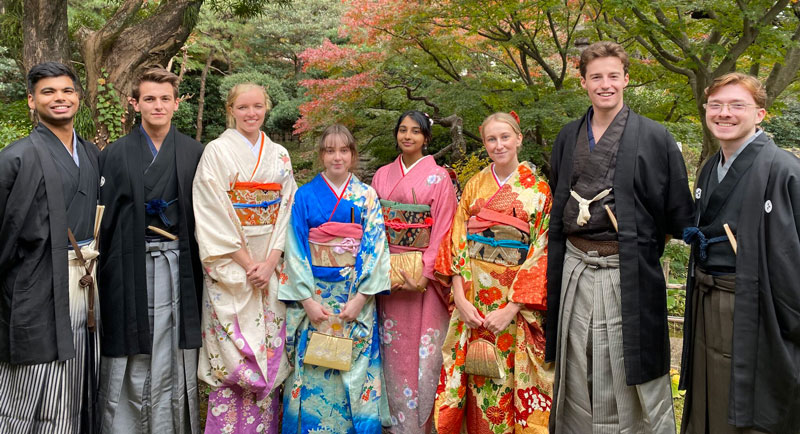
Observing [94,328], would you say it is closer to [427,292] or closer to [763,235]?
[427,292]

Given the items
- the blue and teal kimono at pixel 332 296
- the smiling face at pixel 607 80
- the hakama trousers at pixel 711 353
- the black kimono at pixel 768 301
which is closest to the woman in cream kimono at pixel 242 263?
the blue and teal kimono at pixel 332 296

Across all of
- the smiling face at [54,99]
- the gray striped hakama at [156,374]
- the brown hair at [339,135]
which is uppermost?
the smiling face at [54,99]

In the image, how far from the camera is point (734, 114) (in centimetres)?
248

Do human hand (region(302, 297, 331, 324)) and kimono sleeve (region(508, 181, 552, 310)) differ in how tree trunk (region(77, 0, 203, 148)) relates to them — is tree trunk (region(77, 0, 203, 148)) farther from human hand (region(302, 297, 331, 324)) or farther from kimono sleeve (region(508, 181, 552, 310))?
kimono sleeve (region(508, 181, 552, 310))

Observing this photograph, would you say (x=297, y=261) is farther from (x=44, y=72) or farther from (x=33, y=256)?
(x=44, y=72)

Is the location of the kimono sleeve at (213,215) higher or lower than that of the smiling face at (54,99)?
lower

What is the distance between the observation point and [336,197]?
3.29 m

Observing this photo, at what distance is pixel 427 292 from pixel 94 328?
1.84 meters

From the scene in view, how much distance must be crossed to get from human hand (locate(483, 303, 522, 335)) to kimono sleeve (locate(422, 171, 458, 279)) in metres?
0.49

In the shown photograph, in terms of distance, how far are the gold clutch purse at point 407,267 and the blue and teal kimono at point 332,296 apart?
0.17 ft

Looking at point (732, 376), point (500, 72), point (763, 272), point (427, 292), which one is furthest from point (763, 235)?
→ point (500, 72)

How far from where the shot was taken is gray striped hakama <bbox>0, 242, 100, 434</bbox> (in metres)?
2.71

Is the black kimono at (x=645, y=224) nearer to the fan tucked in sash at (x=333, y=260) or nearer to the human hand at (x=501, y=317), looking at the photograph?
the human hand at (x=501, y=317)

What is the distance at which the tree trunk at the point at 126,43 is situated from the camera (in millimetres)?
4430
